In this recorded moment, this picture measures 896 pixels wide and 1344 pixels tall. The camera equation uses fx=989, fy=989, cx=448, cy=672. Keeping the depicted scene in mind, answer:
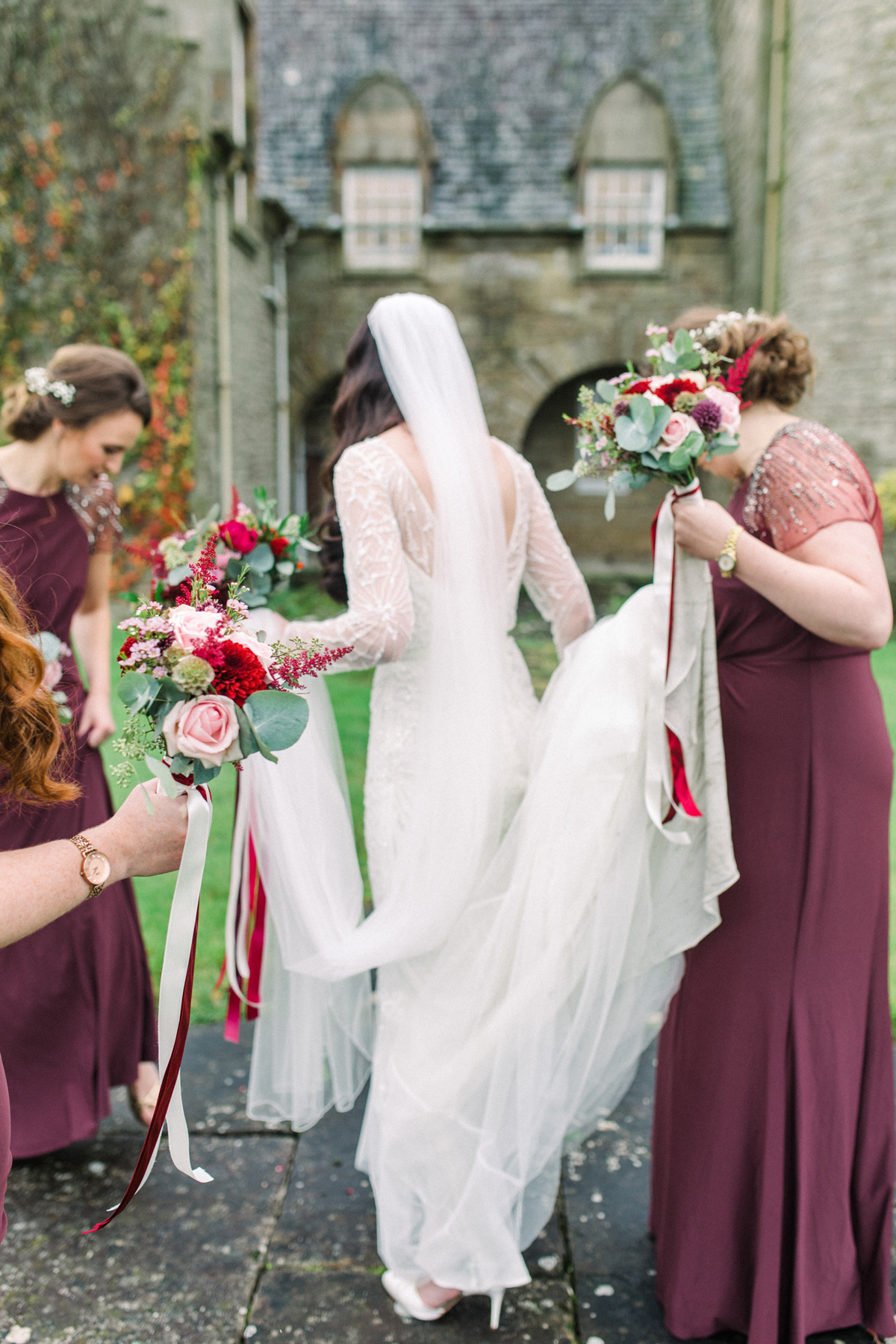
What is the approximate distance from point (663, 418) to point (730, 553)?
0.31m

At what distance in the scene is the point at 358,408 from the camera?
261cm

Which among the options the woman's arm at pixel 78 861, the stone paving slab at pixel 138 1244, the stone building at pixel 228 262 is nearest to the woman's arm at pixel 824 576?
the woman's arm at pixel 78 861

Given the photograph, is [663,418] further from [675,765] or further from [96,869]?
[96,869]

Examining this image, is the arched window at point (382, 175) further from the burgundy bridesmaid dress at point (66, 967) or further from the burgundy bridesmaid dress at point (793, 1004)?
the burgundy bridesmaid dress at point (793, 1004)

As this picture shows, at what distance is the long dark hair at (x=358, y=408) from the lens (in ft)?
8.33

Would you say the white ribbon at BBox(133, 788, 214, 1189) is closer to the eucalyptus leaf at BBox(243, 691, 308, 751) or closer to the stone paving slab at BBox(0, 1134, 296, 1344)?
the eucalyptus leaf at BBox(243, 691, 308, 751)

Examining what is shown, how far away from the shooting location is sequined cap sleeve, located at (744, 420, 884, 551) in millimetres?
2076

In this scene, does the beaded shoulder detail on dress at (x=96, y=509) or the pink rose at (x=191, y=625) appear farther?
the beaded shoulder detail on dress at (x=96, y=509)

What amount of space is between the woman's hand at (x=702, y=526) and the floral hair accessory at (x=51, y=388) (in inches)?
75.8

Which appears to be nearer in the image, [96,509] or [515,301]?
[96,509]

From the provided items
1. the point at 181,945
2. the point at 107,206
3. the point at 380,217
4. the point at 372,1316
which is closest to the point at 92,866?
the point at 181,945

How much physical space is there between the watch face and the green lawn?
1.10 ft

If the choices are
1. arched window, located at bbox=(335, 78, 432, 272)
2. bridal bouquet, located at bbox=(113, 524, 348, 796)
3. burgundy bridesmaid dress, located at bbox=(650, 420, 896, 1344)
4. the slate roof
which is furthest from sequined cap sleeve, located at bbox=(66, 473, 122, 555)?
the slate roof

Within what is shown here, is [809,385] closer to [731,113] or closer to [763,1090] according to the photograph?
[763,1090]
